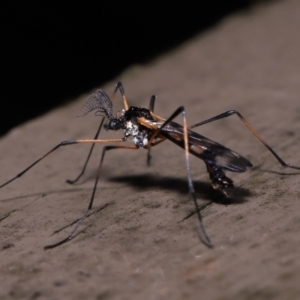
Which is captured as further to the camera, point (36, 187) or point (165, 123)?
point (36, 187)

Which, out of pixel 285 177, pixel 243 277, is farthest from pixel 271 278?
pixel 285 177

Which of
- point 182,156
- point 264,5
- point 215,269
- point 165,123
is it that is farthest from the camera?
point 264,5

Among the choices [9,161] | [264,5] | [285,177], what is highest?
[264,5]

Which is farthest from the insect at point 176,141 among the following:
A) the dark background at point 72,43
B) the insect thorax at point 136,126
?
the dark background at point 72,43

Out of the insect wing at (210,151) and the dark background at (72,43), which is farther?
the dark background at (72,43)

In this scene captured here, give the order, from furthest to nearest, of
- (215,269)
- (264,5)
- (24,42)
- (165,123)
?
(264,5) → (24,42) → (165,123) → (215,269)

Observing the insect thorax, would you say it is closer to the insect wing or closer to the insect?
the insect

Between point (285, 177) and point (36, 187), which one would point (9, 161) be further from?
point (285, 177)

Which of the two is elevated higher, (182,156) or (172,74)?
(172,74)

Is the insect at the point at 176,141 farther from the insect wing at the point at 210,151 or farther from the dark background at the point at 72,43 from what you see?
the dark background at the point at 72,43
